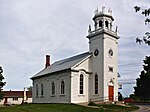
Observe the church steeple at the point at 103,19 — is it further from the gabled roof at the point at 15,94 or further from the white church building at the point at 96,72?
the gabled roof at the point at 15,94

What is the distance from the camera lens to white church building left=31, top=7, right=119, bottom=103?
136ft

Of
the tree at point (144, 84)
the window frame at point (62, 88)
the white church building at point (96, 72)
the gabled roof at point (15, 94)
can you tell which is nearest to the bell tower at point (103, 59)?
the white church building at point (96, 72)

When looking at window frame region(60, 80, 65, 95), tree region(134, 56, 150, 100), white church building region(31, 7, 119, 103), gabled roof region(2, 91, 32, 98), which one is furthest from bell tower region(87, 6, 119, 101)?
gabled roof region(2, 91, 32, 98)

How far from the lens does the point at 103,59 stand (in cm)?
4150

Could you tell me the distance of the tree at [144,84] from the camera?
61781 mm

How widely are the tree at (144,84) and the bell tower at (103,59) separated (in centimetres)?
2018

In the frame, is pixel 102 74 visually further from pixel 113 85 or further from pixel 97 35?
pixel 97 35

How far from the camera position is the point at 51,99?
4700cm

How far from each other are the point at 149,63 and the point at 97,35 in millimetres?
24885

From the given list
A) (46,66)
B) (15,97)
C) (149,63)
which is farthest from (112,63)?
(15,97)

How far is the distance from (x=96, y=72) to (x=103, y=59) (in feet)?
7.23

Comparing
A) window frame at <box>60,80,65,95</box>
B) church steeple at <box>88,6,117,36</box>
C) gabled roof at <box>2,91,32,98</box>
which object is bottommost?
gabled roof at <box>2,91,32,98</box>

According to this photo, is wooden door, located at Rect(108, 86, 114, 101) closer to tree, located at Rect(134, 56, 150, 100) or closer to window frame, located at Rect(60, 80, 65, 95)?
window frame, located at Rect(60, 80, 65, 95)

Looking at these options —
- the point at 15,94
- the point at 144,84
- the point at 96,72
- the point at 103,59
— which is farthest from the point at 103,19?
the point at 15,94
